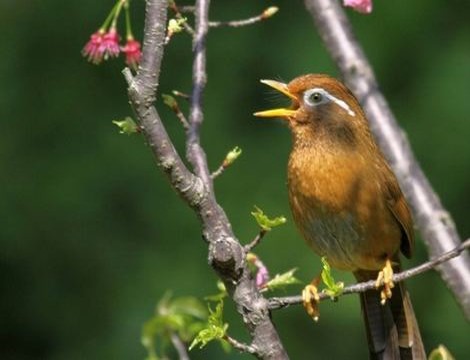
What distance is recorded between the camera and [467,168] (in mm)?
9414

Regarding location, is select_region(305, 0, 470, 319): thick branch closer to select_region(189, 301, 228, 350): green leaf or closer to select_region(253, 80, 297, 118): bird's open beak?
select_region(253, 80, 297, 118): bird's open beak

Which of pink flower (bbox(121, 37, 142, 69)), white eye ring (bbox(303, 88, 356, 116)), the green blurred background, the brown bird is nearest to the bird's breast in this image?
the brown bird

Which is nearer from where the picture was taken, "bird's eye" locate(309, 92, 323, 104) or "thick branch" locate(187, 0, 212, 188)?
"thick branch" locate(187, 0, 212, 188)

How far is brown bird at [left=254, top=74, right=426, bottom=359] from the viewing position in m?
5.36

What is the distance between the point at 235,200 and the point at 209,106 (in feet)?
2.71

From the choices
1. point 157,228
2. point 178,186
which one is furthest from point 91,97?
point 178,186

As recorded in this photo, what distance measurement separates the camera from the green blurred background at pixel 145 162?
9.14 m

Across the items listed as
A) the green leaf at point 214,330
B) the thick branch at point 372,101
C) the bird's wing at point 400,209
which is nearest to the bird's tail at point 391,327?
the bird's wing at point 400,209

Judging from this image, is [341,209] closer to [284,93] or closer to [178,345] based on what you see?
[284,93]

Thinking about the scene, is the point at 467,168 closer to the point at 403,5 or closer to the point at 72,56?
the point at 403,5

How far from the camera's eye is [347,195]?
5367 millimetres

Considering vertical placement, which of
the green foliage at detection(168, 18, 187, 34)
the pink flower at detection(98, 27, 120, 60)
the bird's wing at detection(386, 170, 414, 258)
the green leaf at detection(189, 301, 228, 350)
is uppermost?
the pink flower at detection(98, 27, 120, 60)

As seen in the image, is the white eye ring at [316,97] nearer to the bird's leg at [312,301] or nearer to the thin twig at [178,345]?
the bird's leg at [312,301]

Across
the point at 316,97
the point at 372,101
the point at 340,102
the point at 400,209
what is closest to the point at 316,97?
the point at 316,97
